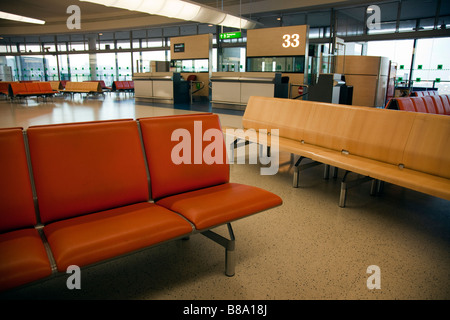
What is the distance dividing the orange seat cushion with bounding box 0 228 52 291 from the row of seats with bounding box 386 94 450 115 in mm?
4143

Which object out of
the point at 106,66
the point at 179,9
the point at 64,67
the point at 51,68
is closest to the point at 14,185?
the point at 179,9

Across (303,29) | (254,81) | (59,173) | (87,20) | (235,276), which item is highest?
(87,20)

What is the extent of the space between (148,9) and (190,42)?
17.8ft

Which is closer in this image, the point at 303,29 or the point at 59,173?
the point at 59,173

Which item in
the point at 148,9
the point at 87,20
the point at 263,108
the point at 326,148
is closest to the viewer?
the point at 326,148

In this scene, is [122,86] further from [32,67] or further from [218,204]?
[218,204]

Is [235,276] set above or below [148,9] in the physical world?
below

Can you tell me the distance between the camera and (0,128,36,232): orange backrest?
144 centimetres

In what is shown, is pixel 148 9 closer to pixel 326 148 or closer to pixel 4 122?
pixel 4 122

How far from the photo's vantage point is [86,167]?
1647 mm

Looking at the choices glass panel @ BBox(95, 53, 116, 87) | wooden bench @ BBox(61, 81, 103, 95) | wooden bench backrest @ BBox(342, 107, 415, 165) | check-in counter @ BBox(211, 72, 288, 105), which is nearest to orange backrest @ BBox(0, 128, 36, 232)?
wooden bench backrest @ BBox(342, 107, 415, 165)

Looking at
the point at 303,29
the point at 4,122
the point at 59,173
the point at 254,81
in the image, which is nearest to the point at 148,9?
the point at 254,81

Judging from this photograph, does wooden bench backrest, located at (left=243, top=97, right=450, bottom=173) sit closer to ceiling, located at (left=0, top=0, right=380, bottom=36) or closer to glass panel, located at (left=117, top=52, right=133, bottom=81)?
ceiling, located at (left=0, top=0, right=380, bottom=36)

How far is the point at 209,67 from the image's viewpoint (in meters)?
12.9
